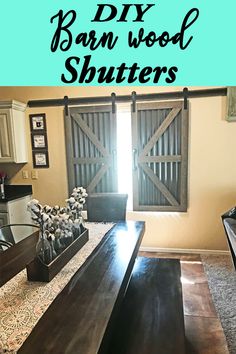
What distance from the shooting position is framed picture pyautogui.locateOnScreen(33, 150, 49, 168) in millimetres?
3652

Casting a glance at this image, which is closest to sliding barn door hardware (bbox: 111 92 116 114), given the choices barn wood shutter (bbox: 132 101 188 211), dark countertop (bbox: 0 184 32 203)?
barn wood shutter (bbox: 132 101 188 211)

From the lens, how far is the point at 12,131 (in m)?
3.36

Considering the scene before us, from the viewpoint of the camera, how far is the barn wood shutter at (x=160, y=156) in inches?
127

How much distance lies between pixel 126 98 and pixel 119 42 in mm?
805

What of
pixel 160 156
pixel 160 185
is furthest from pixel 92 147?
pixel 160 185

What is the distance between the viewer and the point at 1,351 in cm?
89

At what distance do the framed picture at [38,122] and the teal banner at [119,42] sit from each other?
0.48 metres

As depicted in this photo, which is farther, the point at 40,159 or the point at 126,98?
the point at 40,159

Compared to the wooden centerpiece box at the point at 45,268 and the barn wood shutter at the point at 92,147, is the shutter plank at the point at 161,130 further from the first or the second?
the wooden centerpiece box at the point at 45,268

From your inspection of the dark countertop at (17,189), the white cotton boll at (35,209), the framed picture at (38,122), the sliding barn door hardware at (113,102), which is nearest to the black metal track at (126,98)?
the sliding barn door hardware at (113,102)

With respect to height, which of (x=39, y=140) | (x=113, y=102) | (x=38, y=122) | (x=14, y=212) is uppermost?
(x=113, y=102)

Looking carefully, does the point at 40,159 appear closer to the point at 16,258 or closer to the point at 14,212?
the point at 14,212

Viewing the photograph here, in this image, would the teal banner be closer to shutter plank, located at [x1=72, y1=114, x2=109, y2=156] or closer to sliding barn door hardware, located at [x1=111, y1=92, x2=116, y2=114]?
sliding barn door hardware, located at [x1=111, y1=92, x2=116, y2=114]

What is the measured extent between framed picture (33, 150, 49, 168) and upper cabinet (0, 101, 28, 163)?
0.18 m
